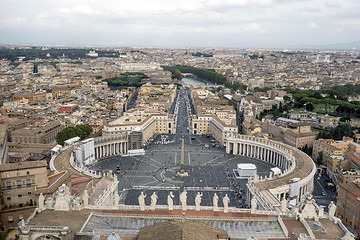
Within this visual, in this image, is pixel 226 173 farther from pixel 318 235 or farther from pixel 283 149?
pixel 318 235

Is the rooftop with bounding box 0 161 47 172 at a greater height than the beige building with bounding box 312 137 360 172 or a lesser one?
greater

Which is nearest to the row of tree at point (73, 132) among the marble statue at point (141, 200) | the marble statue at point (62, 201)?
the marble statue at point (62, 201)

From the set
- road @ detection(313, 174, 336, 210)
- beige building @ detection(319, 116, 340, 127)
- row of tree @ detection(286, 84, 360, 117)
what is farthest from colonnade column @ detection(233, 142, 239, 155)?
row of tree @ detection(286, 84, 360, 117)

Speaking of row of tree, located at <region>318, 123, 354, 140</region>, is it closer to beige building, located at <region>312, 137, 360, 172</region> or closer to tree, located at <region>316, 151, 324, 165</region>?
beige building, located at <region>312, 137, 360, 172</region>

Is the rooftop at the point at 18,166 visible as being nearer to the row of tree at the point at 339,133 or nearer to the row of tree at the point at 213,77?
the row of tree at the point at 339,133

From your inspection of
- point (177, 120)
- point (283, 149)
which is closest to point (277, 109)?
point (177, 120)

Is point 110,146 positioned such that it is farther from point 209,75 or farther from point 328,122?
point 209,75

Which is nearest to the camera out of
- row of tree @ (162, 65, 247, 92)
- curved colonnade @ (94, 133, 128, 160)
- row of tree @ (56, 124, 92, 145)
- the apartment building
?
the apartment building
